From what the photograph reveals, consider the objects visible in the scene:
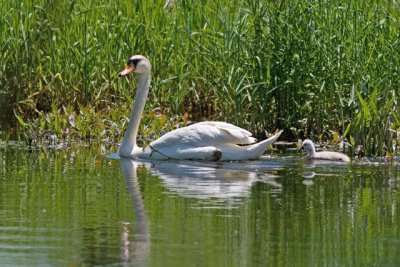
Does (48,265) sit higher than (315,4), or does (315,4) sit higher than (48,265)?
A: (315,4)

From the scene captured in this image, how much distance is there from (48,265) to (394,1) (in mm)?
8370

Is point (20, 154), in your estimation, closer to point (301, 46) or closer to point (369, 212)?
point (301, 46)

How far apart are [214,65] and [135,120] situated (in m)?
1.22

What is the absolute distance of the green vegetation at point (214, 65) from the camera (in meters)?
13.7

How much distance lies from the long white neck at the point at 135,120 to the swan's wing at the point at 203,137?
39cm

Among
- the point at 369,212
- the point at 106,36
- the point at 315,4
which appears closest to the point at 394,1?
the point at 315,4

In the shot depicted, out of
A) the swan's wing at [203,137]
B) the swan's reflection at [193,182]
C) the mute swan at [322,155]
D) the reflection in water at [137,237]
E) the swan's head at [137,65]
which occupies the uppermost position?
the swan's head at [137,65]

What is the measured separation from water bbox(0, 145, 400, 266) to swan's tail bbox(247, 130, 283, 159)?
10cm

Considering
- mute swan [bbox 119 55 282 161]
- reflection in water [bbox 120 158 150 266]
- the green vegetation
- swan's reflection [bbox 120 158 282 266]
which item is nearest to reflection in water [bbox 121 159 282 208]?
swan's reflection [bbox 120 158 282 266]

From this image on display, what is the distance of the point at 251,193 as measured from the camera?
34.4 ft

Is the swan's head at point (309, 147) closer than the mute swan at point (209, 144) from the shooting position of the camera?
Yes

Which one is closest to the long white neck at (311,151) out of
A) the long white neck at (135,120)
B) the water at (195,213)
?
the water at (195,213)

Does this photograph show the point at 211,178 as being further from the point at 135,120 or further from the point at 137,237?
the point at 137,237

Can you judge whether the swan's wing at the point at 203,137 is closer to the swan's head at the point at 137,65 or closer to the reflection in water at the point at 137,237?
the swan's head at the point at 137,65
